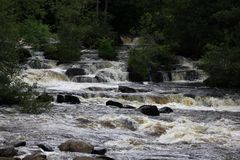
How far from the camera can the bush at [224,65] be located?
32531mm

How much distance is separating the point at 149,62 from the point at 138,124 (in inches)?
689

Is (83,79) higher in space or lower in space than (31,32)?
lower

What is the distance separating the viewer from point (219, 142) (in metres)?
18.4

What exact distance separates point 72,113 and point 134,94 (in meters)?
6.89

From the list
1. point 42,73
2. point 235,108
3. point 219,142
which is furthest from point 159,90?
point 219,142

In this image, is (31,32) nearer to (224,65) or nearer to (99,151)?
(224,65)

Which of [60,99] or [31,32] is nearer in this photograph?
[60,99]

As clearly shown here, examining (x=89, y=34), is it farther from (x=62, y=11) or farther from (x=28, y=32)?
(x=28, y=32)

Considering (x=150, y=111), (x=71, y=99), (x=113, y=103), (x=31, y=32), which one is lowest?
(x=150, y=111)

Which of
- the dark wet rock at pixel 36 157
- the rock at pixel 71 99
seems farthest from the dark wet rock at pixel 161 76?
the dark wet rock at pixel 36 157

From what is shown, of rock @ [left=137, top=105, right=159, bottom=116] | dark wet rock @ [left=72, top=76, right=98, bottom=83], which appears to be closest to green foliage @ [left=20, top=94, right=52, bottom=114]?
rock @ [left=137, top=105, right=159, bottom=116]

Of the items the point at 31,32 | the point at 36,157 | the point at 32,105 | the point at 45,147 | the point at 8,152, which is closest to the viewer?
the point at 36,157

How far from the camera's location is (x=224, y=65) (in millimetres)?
32562

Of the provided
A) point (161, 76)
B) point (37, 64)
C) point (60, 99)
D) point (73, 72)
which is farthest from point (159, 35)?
point (60, 99)
